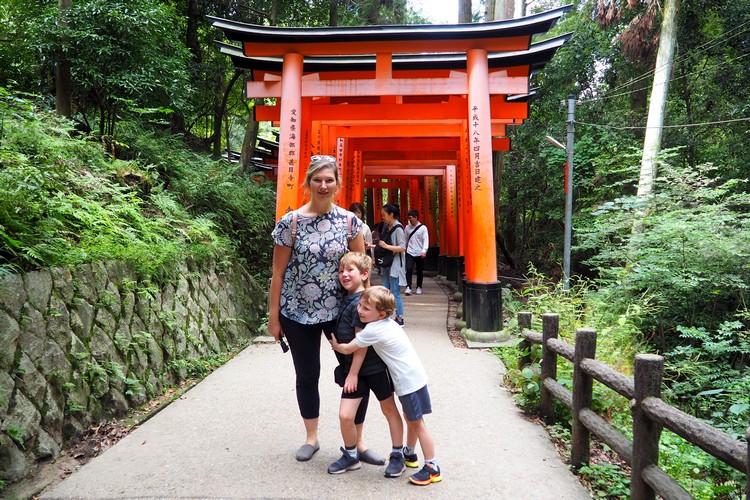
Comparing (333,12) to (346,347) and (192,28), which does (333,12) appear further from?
(346,347)

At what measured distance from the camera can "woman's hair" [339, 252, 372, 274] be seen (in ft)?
9.91

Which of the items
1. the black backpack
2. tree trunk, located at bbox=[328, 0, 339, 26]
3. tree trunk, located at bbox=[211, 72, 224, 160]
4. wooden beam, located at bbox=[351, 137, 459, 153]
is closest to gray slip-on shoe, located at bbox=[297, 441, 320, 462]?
the black backpack

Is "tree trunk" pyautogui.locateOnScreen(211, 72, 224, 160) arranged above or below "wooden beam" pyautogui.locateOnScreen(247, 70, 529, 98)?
above

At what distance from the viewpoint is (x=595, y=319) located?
6277mm

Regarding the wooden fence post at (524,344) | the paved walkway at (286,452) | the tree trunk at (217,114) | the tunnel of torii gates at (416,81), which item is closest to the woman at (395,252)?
the tunnel of torii gates at (416,81)

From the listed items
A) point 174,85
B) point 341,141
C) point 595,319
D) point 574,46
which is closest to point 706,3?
point 574,46

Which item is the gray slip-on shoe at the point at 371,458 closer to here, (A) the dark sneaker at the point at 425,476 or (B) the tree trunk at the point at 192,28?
(A) the dark sneaker at the point at 425,476

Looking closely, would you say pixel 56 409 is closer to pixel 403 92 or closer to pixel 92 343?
pixel 92 343

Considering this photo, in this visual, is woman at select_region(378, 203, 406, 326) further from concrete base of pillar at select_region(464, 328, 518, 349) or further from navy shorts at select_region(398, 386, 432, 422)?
navy shorts at select_region(398, 386, 432, 422)

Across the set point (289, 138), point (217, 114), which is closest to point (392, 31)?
→ point (289, 138)

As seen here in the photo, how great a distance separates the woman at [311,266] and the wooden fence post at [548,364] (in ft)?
6.41

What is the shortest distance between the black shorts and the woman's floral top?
0.41m

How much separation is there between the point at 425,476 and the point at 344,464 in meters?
0.50

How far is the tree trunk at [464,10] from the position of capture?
13.2 metres
